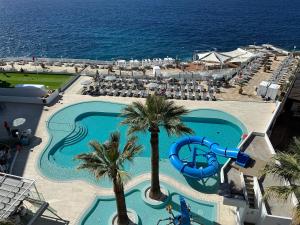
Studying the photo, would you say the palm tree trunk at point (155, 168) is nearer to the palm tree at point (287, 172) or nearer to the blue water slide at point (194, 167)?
the blue water slide at point (194, 167)

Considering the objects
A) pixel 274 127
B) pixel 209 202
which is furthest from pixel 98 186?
pixel 274 127

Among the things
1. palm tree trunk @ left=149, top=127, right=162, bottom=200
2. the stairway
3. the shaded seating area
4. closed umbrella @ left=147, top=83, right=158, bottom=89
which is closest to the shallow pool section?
palm tree trunk @ left=149, top=127, right=162, bottom=200

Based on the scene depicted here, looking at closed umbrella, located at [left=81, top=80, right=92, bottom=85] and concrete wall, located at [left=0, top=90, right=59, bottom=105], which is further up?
closed umbrella, located at [left=81, top=80, right=92, bottom=85]

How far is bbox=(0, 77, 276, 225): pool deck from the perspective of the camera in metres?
21.2

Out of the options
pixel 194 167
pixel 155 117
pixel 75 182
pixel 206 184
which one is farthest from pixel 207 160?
pixel 75 182

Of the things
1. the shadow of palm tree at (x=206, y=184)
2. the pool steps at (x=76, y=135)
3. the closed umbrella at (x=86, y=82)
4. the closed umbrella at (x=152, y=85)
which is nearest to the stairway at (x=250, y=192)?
the shadow of palm tree at (x=206, y=184)

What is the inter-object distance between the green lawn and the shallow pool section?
23.5 m

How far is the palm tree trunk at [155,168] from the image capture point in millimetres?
19098

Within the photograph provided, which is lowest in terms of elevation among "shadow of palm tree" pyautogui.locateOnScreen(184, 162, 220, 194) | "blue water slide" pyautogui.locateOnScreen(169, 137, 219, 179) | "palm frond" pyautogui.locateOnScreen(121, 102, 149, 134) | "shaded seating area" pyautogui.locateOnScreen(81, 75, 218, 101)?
"shadow of palm tree" pyautogui.locateOnScreen(184, 162, 220, 194)

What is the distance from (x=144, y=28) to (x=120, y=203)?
7901 cm

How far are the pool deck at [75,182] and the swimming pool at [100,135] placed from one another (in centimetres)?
64

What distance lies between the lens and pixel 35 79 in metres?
43.4

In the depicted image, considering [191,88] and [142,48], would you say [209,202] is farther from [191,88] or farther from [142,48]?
[142,48]

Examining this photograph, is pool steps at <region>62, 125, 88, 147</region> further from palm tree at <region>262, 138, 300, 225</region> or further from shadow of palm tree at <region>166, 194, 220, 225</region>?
palm tree at <region>262, 138, 300, 225</region>
